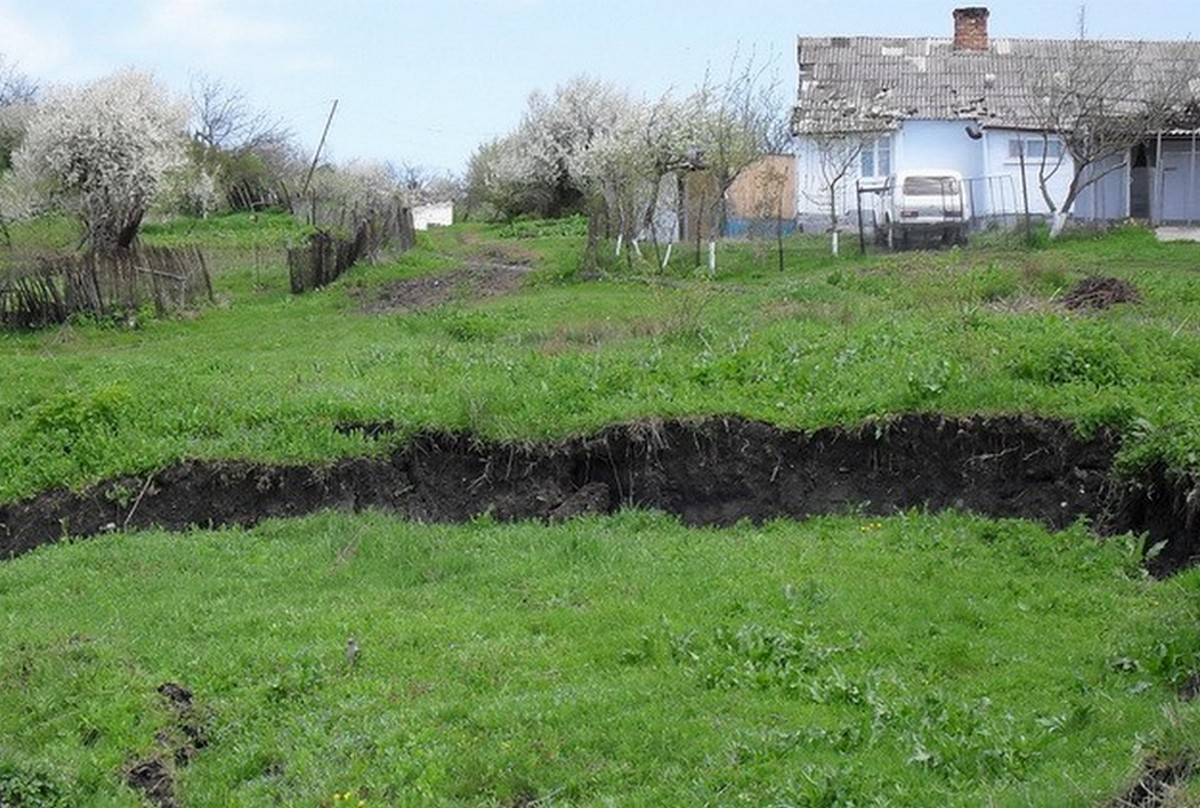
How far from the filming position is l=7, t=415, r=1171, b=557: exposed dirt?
1451 centimetres

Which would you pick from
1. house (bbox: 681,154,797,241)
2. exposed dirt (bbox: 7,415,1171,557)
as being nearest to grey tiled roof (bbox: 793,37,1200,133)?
house (bbox: 681,154,797,241)

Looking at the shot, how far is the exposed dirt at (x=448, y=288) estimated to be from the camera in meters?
27.5

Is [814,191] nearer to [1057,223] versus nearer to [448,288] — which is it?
[1057,223]

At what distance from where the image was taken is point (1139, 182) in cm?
3453

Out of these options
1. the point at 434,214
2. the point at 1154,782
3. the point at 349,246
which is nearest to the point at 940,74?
the point at 349,246

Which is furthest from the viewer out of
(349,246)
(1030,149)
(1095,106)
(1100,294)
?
(1030,149)

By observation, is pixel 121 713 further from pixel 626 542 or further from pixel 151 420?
pixel 151 420

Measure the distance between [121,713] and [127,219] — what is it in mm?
23645

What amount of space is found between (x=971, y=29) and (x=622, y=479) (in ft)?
95.1

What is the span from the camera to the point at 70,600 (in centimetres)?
1260

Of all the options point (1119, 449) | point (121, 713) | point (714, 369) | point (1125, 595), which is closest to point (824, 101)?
point (714, 369)

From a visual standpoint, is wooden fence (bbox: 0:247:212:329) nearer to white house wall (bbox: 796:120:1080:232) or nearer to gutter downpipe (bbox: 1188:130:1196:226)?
white house wall (bbox: 796:120:1080:232)

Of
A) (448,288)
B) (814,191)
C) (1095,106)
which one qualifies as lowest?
(448,288)

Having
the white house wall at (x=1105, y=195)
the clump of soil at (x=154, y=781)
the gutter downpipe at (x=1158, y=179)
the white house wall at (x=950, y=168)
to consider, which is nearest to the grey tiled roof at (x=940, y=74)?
the white house wall at (x=950, y=168)
